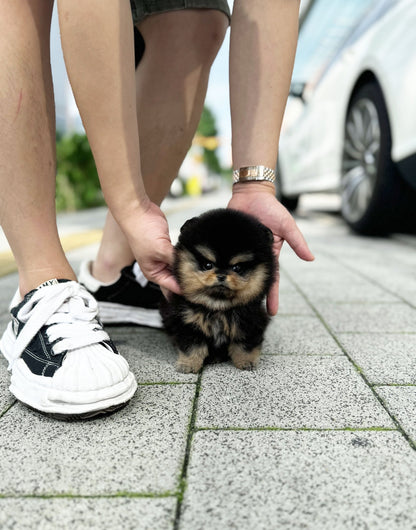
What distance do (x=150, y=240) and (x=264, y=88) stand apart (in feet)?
2.33

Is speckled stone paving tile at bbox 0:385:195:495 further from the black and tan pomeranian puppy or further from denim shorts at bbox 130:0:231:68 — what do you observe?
denim shorts at bbox 130:0:231:68

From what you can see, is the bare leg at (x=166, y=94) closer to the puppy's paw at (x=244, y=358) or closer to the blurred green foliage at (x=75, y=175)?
the puppy's paw at (x=244, y=358)

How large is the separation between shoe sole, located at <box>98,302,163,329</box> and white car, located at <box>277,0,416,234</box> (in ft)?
7.61

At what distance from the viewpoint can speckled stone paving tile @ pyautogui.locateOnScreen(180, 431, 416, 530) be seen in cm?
93

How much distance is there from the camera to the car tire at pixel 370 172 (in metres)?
4.01

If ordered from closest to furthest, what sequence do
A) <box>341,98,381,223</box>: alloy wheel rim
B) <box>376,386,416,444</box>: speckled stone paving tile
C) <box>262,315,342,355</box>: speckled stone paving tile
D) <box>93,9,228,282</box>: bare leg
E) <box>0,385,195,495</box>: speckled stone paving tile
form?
<box>0,385,195,495</box>: speckled stone paving tile
<box>376,386,416,444</box>: speckled stone paving tile
<box>262,315,342,355</box>: speckled stone paving tile
<box>93,9,228,282</box>: bare leg
<box>341,98,381,223</box>: alloy wheel rim

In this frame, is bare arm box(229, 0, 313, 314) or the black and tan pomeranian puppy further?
bare arm box(229, 0, 313, 314)

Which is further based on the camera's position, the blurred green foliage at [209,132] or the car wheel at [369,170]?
the blurred green foliage at [209,132]

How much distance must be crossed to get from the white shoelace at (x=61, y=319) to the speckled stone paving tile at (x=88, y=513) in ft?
1.68

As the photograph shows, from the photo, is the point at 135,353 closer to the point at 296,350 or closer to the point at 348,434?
the point at 296,350

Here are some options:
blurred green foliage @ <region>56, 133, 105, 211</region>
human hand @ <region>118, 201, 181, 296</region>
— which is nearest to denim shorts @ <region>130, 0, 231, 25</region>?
human hand @ <region>118, 201, 181, 296</region>

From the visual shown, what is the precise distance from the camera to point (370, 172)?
4246mm

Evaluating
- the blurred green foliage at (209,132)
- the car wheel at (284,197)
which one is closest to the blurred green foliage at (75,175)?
the car wheel at (284,197)

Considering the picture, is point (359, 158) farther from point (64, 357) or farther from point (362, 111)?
point (64, 357)
